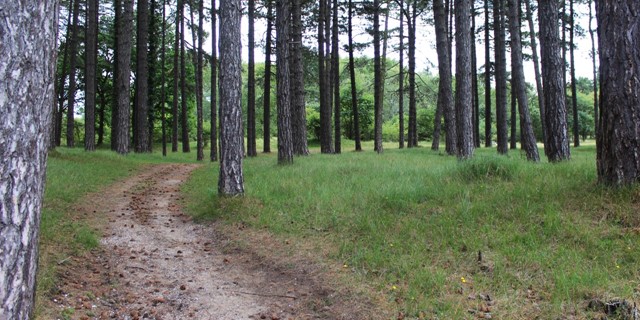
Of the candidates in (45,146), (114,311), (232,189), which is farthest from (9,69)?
(232,189)

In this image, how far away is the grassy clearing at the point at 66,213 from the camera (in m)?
4.75

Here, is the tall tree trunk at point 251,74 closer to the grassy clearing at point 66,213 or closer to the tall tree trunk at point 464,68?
the grassy clearing at point 66,213

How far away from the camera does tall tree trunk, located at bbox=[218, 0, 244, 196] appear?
8273 millimetres

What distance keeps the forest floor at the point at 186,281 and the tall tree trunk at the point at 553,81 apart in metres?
7.47

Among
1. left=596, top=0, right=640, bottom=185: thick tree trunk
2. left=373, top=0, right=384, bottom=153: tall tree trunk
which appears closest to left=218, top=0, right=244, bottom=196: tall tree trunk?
left=596, top=0, right=640, bottom=185: thick tree trunk

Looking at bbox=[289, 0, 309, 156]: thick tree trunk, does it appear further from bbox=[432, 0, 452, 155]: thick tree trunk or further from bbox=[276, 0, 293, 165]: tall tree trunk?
bbox=[432, 0, 452, 155]: thick tree trunk

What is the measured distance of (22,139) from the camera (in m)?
2.49

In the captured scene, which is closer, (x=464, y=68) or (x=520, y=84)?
(x=464, y=68)

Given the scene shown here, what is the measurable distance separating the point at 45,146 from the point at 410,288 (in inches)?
133

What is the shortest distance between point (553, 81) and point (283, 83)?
294 inches

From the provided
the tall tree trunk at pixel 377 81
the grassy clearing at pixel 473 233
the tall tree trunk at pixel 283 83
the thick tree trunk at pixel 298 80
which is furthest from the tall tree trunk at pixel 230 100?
the tall tree trunk at pixel 377 81

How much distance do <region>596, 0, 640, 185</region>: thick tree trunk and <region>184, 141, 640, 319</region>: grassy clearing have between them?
34 centimetres

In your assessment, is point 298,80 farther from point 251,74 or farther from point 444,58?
point 251,74

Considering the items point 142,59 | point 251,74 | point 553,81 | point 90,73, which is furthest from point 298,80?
point 90,73
